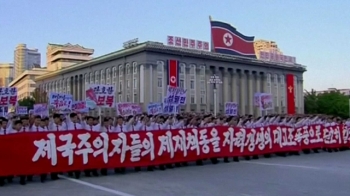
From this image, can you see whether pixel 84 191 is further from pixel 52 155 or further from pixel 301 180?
pixel 301 180

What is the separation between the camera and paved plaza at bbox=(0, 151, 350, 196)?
336 inches

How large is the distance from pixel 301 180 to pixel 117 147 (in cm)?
476

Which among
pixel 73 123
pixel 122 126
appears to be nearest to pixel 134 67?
pixel 122 126

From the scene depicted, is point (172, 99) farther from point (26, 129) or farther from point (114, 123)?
point (26, 129)

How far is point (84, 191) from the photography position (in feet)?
29.0

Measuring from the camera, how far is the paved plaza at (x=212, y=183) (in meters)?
8.53

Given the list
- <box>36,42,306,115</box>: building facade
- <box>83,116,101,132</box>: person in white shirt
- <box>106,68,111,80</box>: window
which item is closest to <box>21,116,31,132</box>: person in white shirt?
<box>83,116,101,132</box>: person in white shirt

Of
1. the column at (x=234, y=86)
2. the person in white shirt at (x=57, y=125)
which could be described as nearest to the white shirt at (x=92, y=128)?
the person in white shirt at (x=57, y=125)

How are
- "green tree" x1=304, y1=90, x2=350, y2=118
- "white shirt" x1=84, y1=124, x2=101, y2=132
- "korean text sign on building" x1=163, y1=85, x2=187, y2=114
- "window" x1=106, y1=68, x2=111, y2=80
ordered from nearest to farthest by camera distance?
"white shirt" x1=84, y1=124, x2=101, y2=132 → "korean text sign on building" x1=163, y1=85, x2=187, y2=114 → "window" x1=106, y1=68, x2=111, y2=80 → "green tree" x1=304, y1=90, x2=350, y2=118

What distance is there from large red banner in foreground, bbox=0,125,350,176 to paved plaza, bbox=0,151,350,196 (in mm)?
397

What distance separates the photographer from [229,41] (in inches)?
2773

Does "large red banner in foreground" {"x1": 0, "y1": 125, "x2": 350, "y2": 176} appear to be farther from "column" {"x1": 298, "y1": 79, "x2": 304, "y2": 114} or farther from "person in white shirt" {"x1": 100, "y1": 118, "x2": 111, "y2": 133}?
"column" {"x1": 298, "y1": 79, "x2": 304, "y2": 114}

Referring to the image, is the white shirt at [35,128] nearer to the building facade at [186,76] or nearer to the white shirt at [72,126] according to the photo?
Answer: the white shirt at [72,126]

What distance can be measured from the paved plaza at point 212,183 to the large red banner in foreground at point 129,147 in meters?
0.40
